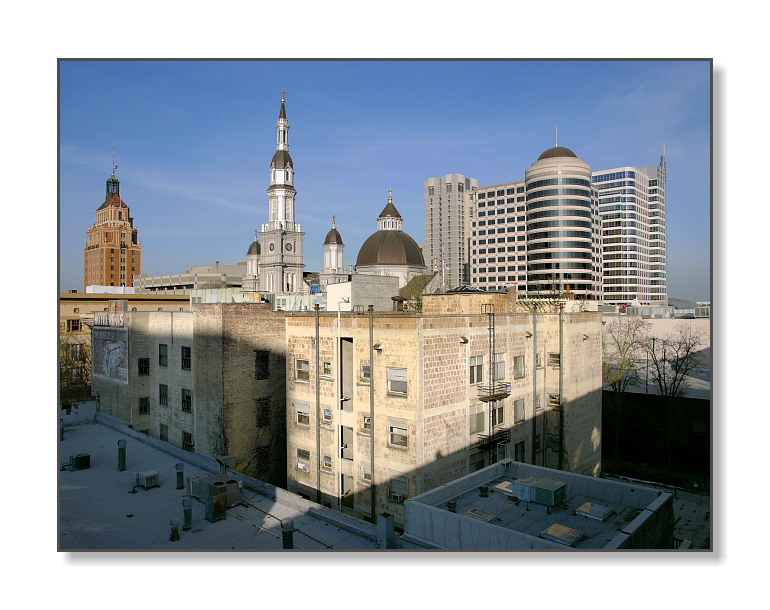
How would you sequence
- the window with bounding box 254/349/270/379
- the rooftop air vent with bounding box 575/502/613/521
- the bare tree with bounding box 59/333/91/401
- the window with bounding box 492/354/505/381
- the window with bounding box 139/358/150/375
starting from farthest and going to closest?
the bare tree with bounding box 59/333/91/401 → the window with bounding box 139/358/150/375 → the window with bounding box 254/349/270/379 → the window with bounding box 492/354/505/381 → the rooftop air vent with bounding box 575/502/613/521

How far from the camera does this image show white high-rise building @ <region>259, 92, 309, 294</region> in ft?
230

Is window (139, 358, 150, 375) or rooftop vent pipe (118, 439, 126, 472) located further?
window (139, 358, 150, 375)

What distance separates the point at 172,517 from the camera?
11.3 m

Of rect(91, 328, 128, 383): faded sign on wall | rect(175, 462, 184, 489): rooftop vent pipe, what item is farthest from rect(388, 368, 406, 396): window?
rect(91, 328, 128, 383): faded sign on wall

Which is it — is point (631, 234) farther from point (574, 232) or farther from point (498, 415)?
point (498, 415)

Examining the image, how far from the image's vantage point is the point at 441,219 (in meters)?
142

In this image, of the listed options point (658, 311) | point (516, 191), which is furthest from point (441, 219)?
point (658, 311)

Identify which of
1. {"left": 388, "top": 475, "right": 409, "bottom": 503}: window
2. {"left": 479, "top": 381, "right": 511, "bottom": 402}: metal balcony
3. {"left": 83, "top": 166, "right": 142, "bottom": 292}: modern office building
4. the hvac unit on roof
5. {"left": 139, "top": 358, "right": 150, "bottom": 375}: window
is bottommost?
{"left": 388, "top": 475, "right": 409, "bottom": 503}: window

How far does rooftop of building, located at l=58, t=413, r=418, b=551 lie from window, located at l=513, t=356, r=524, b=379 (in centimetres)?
820

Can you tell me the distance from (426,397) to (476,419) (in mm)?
2240

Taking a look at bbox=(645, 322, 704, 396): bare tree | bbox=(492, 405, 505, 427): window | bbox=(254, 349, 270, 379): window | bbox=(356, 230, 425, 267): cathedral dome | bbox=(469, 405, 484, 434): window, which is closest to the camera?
bbox=(469, 405, 484, 434): window

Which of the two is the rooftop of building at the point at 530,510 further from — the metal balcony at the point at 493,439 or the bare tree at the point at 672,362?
the bare tree at the point at 672,362

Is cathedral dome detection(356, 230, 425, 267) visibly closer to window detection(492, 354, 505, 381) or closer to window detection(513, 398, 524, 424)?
window detection(513, 398, 524, 424)

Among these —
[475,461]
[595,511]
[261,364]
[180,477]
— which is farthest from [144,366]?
[595,511]
